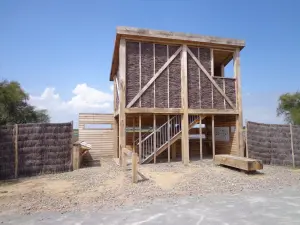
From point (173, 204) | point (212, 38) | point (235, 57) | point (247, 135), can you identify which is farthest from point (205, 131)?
point (173, 204)

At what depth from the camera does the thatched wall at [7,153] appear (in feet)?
24.2

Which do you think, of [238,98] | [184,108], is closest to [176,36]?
[184,108]

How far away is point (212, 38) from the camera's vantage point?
1049 cm

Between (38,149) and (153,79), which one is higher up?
(153,79)

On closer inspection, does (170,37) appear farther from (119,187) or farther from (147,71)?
(119,187)

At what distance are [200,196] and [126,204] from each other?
1970 millimetres

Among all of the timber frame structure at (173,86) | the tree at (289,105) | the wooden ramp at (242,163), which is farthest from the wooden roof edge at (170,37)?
the tree at (289,105)

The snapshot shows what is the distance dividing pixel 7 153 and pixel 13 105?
12.5 m

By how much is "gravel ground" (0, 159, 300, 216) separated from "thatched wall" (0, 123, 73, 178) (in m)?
0.53

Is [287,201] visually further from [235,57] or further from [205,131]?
[205,131]

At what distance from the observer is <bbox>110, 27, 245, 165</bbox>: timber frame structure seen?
968 centimetres

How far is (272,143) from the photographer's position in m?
9.84

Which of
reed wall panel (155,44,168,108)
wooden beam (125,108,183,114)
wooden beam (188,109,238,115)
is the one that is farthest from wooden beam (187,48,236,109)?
wooden beam (125,108,183,114)

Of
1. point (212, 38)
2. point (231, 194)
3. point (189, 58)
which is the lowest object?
point (231, 194)
